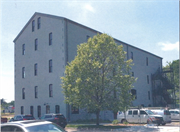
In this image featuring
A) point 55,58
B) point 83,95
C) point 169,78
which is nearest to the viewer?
point 83,95

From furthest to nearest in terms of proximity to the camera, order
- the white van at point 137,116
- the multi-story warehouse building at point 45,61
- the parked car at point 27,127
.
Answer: the multi-story warehouse building at point 45,61 < the white van at point 137,116 < the parked car at point 27,127

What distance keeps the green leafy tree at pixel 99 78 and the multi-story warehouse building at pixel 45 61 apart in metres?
9.29

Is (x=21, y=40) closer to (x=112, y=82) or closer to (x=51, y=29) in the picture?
(x=51, y=29)

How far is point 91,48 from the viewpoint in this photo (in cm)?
2402

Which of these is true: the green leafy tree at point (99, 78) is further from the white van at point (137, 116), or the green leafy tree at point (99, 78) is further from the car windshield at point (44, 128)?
the car windshield at point (44, 128)

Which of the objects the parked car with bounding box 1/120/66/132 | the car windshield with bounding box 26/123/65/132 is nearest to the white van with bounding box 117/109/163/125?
the car windshield with bounding box 26/123/65/132

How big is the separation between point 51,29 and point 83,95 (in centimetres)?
1595

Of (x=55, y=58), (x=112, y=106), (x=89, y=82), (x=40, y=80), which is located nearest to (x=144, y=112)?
(x=112, y=106)

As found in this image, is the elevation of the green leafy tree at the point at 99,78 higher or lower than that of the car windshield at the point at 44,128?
higher

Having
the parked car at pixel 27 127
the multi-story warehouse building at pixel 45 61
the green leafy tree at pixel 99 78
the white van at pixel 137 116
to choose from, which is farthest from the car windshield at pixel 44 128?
the multi-story warehouse building at pixel 45 61

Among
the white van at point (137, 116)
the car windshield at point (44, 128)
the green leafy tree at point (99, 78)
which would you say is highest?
the green leafy tree at point (99, 78)

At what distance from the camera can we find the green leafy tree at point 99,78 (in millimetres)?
22906

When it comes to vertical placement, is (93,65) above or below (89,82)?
above

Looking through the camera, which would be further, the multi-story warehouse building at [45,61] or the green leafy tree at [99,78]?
the multi-story warehouse building at [45,61]
